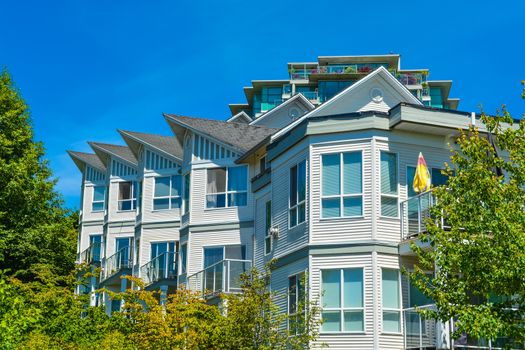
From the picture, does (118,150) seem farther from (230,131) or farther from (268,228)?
(268,228)

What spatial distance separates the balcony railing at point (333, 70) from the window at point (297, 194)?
207ft

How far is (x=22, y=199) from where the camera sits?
4547 cm

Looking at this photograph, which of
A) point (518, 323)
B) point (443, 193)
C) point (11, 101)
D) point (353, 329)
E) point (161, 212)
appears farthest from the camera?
point (11, 101)

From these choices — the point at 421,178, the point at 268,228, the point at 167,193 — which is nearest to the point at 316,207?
the point at 421,178

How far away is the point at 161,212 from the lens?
4550 cm

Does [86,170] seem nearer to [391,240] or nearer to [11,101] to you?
[11,101]

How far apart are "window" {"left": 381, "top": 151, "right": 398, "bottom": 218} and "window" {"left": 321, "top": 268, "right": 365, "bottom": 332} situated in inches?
81.9

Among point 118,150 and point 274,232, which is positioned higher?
point 118,150

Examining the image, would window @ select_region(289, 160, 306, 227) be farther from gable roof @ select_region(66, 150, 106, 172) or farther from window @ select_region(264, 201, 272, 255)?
gable roof @ select_region(66, 150, 106, 172)

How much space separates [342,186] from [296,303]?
Result: 3.87 metres

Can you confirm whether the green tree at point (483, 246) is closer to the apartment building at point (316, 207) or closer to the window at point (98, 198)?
the apartment building at point (316, 207)

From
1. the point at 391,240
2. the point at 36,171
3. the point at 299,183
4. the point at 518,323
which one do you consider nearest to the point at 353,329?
the point at 391,240

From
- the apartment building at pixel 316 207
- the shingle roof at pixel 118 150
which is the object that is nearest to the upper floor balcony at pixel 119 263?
the apartment building at pixel 316 207

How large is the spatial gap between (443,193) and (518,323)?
359cm
